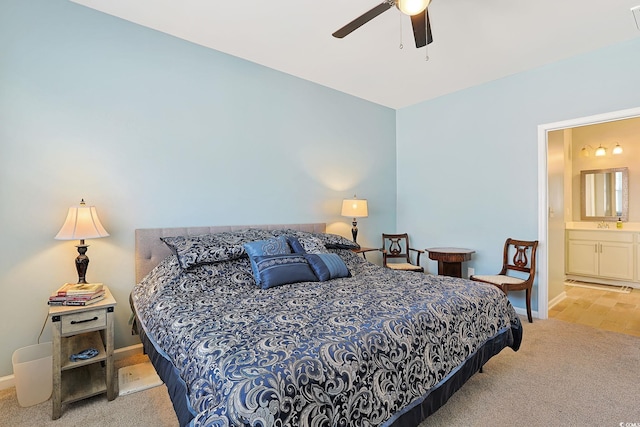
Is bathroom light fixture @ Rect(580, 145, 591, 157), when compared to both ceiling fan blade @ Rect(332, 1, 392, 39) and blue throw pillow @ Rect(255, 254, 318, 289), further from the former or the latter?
blue throw pillow @ Rect(255, 254, 318, 289)

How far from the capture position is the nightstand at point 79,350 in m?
1.90

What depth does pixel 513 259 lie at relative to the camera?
3719mm

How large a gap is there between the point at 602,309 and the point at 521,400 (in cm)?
282

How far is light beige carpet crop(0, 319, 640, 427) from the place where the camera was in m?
1.85

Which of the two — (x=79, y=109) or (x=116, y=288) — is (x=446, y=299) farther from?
(x=79, y=109)

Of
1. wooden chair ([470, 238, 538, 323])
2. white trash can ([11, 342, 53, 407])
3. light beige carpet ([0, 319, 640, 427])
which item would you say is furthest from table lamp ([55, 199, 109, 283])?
wooden chair ([470, 238, 538, 323])

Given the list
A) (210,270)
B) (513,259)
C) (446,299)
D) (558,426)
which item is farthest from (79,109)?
(513,259)

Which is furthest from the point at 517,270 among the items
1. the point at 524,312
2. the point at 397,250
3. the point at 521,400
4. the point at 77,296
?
the point at 77,296

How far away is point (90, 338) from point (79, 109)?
174 cm

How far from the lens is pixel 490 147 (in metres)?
3.97

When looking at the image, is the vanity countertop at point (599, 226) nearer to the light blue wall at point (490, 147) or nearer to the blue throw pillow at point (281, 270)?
the light blue wall at point (490, 147)

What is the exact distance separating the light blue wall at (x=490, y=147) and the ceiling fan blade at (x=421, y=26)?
2067mm

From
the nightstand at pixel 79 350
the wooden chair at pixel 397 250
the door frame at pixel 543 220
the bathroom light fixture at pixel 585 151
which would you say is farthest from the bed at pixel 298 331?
the bathroom light fixture at pixel 585 151

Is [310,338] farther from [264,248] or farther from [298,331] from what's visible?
[264,248]
